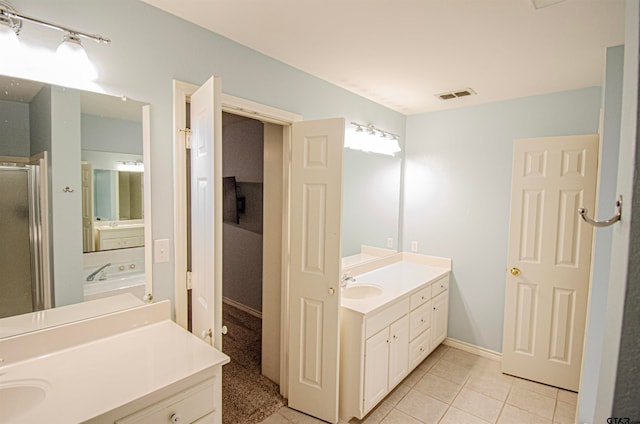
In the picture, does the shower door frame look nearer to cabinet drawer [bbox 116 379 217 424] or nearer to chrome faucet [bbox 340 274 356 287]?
cabinet drawer [bbox 116 379 217 424]

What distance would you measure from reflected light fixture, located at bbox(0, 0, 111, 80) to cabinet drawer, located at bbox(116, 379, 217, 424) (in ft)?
4.54

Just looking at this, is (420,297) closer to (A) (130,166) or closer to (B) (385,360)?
(B) (385,360)

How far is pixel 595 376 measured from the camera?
1.91 m

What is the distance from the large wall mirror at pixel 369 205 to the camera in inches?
118

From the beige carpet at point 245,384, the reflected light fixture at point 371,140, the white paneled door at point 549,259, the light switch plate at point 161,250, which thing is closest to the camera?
the light switch plate at point 161,250

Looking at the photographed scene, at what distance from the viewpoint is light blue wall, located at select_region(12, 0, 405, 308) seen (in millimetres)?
1382

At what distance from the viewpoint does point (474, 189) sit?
3.20 meters

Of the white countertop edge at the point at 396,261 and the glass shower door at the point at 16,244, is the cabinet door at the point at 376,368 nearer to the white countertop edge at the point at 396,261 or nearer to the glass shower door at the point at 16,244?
the white countertop edge at the point at 396,261

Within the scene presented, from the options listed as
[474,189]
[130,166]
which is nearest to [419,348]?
[474,189]

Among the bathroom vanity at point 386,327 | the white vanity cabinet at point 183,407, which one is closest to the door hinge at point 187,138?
the white vanity cabinet at point 183,407

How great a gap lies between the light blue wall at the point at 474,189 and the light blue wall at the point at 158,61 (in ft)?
6.55

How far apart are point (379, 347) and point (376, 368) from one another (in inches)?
5.6

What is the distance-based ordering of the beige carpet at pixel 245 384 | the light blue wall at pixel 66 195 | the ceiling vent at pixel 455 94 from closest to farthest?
the light blue wall at pixel 66 195 < the beige carpet at pixel 245 384 < the ceiling vent at pixel 455 94

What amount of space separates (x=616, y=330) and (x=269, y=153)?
2.31 m
